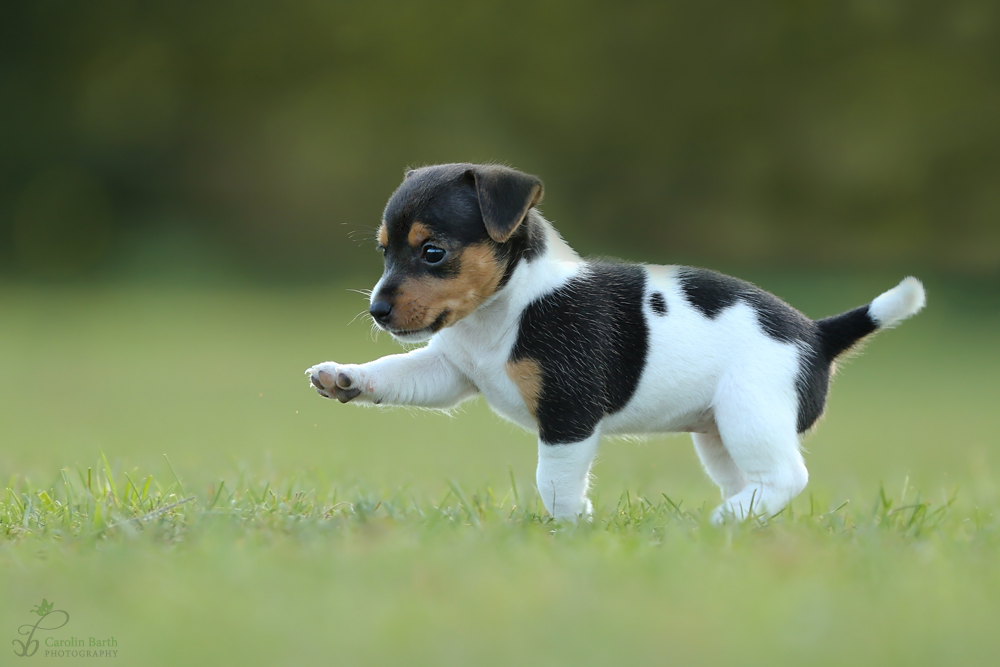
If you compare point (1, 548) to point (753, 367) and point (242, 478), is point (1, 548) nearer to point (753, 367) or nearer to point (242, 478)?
point (242, 478)

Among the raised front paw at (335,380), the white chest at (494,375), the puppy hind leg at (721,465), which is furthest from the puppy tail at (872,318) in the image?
the raised front paw at (335,380)

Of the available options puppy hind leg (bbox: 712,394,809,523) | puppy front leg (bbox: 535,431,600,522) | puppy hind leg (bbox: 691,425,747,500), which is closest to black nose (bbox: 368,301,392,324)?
puppy front leg (bbox: 535,431,600,522)

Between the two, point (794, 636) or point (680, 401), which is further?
point (680, 401)

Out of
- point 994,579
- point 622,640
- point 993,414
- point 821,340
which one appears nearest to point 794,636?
point 622,640

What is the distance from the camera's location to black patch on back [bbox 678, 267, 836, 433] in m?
4.64

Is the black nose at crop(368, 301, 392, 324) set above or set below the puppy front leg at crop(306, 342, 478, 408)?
above

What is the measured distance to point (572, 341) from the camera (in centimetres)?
448

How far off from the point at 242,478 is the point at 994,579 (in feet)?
11.6

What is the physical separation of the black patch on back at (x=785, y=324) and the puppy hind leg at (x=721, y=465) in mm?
506

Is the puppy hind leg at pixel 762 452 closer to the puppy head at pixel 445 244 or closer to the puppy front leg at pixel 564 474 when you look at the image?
the puppy front leg at pixel 564 474

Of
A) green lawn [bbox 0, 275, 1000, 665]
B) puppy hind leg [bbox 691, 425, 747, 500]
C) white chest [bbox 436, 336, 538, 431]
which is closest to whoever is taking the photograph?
green lawn [bbox 0, 275, 1000, 665]

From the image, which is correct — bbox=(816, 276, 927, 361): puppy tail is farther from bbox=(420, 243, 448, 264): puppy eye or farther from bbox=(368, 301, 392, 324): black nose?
bbox=(368, 301, 392, 324): black nose

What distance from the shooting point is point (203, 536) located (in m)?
3.71

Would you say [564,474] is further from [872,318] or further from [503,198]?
[872,318]
